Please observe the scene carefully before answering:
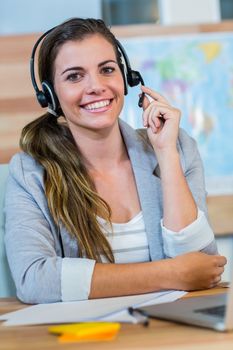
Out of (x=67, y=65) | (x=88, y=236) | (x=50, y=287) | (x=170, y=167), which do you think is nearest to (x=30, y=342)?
(x=50, y=287)

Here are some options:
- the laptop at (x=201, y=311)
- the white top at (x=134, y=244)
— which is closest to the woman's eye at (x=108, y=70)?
the white top at (x=134, y=244)

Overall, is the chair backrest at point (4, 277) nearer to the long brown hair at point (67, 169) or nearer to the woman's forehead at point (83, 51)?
the long brown hair at point (67, 169)

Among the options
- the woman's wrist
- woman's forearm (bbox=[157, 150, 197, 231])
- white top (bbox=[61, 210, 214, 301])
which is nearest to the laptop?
white top (bbox=[61, 210, 214, 301])

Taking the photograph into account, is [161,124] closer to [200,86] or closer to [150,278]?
[150,278]

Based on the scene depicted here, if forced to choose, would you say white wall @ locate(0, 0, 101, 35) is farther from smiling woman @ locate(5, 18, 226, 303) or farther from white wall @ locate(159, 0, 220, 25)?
smiling woman @ locate(5, 18, 226, 303)

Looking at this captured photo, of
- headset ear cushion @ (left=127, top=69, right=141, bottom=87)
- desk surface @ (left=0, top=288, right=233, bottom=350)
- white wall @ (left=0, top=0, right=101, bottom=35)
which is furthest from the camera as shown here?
white wall @ (left=0, top=0, right=101, bottom=35)

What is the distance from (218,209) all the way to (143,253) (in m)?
0.77

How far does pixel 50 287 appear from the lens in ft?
4.69

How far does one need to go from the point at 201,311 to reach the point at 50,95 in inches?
35.3

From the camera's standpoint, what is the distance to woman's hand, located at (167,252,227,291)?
138cm

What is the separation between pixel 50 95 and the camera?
1786mm

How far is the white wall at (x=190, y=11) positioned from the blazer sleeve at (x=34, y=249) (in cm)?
104

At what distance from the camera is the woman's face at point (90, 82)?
1.74 metres

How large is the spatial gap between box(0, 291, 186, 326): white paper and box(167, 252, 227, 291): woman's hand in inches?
1.1
